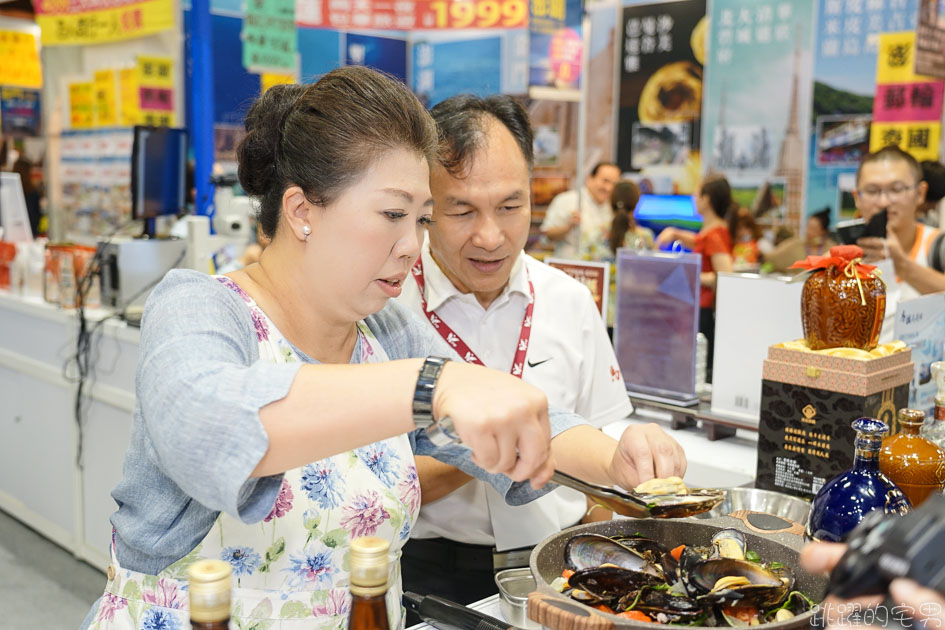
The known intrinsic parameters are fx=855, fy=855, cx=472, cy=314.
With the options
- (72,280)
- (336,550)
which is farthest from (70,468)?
(336,550)

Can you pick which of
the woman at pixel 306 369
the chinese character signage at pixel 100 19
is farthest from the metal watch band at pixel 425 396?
the chinese character signage at pixel 100 19

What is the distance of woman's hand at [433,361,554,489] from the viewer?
938 millimetres

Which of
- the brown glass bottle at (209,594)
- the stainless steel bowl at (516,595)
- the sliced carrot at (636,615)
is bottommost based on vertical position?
the stainless steel bowl at (516,595)

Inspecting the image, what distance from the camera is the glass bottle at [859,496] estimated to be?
126cm

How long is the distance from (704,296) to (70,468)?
11.1 feet

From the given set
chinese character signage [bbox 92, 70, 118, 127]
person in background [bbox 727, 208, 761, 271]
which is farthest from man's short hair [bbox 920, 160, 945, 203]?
chinese character signage [bbox 92, 70, 118, 127]

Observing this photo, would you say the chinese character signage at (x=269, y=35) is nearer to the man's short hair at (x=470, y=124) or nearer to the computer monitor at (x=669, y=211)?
the computer monitor at (x=669, y=211)

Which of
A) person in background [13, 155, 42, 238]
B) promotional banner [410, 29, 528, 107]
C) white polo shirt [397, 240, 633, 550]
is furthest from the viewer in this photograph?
promotional banner [410, 29, 528, 107]

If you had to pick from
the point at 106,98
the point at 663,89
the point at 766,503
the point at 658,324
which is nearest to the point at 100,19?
the point at 106,98

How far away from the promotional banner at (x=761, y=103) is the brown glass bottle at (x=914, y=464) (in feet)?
19.0

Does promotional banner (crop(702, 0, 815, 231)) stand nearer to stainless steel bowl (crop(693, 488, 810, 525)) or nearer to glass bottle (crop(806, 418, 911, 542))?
stainless steel bowl (crop(693, 488, 810, 525))

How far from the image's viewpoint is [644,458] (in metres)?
1.36

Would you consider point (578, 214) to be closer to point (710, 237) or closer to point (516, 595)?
point (710, 237)

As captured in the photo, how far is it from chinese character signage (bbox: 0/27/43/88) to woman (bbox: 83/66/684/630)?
8.92 metres
